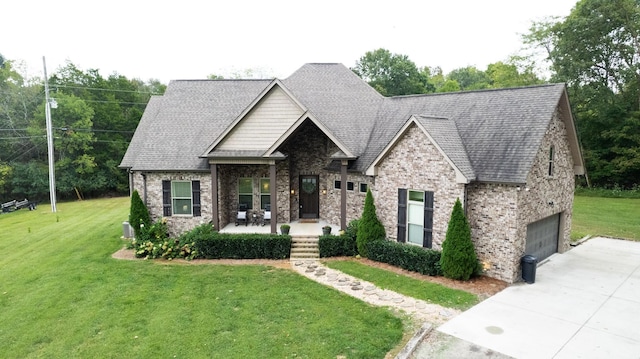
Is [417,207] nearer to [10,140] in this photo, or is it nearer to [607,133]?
[607,133]

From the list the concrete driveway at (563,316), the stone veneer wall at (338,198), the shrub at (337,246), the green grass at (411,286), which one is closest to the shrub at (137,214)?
the shrub at (337,246)

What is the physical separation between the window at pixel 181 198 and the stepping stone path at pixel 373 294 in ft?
19.9

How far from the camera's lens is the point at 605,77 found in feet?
114

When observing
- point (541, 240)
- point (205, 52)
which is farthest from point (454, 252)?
point (205, 52)

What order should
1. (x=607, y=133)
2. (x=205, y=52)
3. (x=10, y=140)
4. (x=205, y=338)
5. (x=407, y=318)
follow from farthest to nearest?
(x=205, y=52) → (x=10, y=140) → (x=607, y=133) → (x=407, y=318) → (x=205, y=338)

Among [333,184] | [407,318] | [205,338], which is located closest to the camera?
[205,338]

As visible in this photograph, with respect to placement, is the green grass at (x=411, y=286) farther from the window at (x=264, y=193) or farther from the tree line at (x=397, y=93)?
the tree line at (x=397, y=93)

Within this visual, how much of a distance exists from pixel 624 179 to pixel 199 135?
3783cm

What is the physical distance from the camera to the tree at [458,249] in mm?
12328

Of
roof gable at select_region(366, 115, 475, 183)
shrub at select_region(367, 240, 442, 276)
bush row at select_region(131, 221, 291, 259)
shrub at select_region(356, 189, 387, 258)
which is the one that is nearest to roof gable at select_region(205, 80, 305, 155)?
bush row at select_region(131, 221, 291, 259)

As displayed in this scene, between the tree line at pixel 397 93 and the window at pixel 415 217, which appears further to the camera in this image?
the tree line at pixel 397 93

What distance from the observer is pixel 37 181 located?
1377 inches

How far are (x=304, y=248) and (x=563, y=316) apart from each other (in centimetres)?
919

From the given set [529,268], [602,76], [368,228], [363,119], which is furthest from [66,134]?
[602,76]
